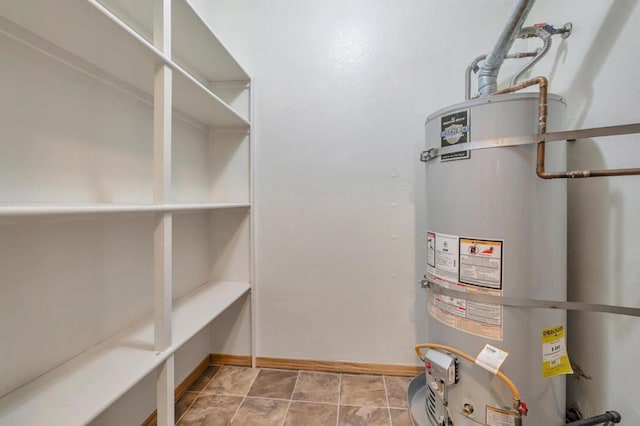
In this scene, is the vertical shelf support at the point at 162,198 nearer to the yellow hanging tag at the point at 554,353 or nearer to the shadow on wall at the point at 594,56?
the yellow hanging tag at the point at 554,353

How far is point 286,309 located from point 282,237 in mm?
457

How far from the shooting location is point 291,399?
1306mm

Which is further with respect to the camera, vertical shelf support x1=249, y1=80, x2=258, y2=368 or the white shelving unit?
vertical shelf support x1=249, y1=80, x2=258, y2=368

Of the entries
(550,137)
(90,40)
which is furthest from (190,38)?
(550,137)

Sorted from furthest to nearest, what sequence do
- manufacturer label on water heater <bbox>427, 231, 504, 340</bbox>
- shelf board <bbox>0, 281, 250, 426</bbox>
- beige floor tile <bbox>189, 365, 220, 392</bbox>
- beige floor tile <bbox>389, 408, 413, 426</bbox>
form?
1. beige floor tile <bbox>189, 365, 220, 392</bbox>
2. beige floor tile <bbox>389, 408, 413, 426</bbox>
3. manufacturer label on water heater <bbox>427, 231, 504, 340</bbox>
4. shelf board <bbox>0, 281, 250, 426</bbox>

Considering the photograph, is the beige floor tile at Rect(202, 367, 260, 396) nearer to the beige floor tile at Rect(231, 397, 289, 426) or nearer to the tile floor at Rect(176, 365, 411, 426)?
the tile floor at Rect(176, 365, 411, 426)

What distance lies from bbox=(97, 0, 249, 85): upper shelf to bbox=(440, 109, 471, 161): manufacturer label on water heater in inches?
42.1

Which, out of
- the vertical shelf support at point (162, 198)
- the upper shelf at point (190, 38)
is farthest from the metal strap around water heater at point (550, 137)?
the upper shelf at point (190, 38)

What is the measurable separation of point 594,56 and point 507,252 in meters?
0.86

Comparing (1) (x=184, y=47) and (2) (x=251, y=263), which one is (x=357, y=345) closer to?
(2) (x=251, y=263)

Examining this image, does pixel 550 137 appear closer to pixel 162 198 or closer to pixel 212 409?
pixel 162 198

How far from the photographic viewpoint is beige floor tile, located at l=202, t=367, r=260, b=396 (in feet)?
4.50

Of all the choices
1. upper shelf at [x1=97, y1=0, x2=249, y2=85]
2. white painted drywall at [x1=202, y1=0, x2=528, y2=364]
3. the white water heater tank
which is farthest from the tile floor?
upper shelf at [x1=97, y1=0, x2=249, y2=85]

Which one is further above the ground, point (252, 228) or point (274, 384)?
point (252, 228)
